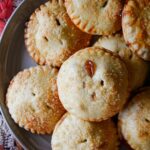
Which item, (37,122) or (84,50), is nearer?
(84,50)

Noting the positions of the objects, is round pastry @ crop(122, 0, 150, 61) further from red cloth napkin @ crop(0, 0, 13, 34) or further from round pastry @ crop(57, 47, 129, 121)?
red cloth napkin @ crop(0, 0, 13, 34)

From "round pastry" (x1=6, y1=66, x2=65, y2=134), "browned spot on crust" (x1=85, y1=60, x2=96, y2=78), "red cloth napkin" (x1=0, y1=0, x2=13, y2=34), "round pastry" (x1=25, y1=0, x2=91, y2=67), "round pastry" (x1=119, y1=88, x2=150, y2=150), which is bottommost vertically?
"round pastry" (x1=119, y1=88, x2=150, y2=150)

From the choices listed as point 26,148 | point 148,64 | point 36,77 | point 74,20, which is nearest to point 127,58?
point 148,64

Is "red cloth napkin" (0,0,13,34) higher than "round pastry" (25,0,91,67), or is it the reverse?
"red cloth napkin" (0,0,13,34)

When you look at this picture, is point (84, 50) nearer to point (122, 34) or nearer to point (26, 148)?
point (122, 34)

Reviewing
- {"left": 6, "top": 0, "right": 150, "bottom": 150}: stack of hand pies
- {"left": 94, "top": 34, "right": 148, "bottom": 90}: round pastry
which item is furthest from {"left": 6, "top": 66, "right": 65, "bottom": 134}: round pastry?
{"left": 94, "top": 34, "right": 148, "bottom": 90}: round pastry

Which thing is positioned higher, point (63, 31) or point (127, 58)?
point (63, 31)

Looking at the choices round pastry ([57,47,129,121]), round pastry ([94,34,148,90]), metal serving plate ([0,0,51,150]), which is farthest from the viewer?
metal serving plate ([0,0,51,150])

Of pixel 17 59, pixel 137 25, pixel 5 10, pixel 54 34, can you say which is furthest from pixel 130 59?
pixel 5 10
